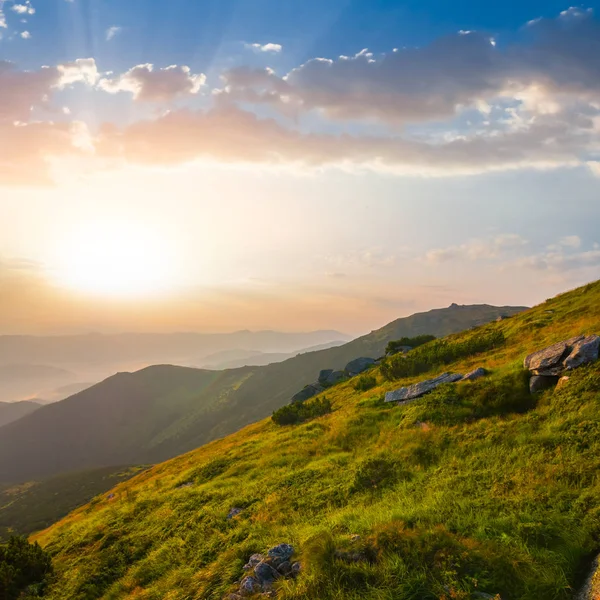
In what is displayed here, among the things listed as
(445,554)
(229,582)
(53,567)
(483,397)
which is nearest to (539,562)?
(445,554)

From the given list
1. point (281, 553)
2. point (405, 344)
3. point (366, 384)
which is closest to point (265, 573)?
point (281, 553)

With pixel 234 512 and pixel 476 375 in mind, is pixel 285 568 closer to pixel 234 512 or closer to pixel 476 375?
pixel 234 512

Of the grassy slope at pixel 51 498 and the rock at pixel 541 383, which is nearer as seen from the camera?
the rock at pixel 541 383

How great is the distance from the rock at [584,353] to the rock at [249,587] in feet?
54.2

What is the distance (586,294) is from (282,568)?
42.5 m

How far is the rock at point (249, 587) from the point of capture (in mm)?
8781

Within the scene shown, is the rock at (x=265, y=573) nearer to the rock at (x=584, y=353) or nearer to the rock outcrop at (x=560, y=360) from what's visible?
the rock outcrop at (x=560, y=360)

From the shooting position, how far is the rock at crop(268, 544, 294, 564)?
31.4 feet

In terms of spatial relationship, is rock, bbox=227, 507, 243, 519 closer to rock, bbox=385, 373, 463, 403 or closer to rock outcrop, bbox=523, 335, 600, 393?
rock, bbox=385, 373, 463, 403

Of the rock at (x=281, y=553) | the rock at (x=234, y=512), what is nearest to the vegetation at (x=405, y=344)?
the rock at (x=234, y=512)

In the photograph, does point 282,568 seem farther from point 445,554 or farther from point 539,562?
point 539,562

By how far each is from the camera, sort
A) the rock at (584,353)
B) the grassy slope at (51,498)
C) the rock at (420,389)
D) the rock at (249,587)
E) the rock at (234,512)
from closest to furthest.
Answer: the rock at (249,587) < the rock at (234,512) < the rock at (584,353) < the rock at (420,389) < the grassy slope at (51,498)

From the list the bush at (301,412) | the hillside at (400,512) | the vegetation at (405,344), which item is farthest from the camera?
the vegetation at (405,344)

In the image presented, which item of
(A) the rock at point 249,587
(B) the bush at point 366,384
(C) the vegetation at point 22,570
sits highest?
(A) the rock at point 249,587
